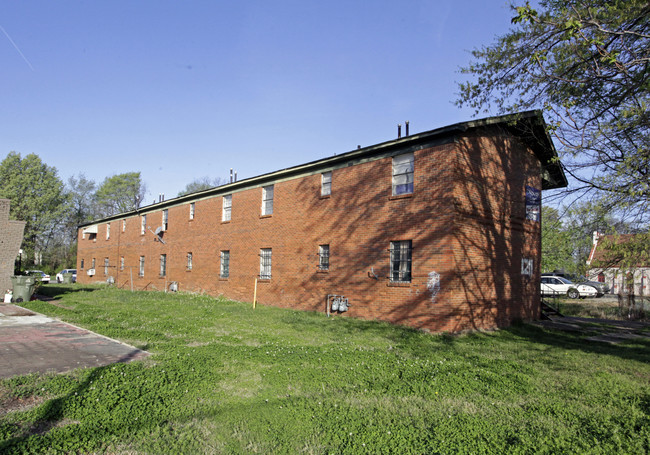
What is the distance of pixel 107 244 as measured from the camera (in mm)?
35344

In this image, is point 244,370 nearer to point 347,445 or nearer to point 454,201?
point 347,445

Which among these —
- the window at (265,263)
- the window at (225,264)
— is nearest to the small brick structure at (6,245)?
the window at (225,264)

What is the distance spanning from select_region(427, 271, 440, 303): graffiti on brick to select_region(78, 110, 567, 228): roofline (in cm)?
A: 410

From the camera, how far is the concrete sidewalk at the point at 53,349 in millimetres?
6754

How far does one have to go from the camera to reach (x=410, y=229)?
12961mm

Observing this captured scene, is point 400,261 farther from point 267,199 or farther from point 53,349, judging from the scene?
point 53,349

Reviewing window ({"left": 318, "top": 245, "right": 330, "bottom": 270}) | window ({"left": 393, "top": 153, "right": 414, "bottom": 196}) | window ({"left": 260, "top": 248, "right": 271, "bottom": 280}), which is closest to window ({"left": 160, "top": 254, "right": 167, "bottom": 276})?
window ({"left": 260, "top": 248, "right": 271, "bottom": 280})

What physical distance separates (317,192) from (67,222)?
55432 mm

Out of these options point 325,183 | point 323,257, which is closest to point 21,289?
point 323,257

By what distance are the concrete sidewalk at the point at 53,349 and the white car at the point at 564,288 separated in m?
26.9

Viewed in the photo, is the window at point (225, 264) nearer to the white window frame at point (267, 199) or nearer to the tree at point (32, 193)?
the white window frame at point (267, 199)

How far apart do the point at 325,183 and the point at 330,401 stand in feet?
38.1

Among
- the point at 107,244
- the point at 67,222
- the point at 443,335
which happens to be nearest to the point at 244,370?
the point at 443,335

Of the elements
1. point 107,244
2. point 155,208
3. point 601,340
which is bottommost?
point 601,340
